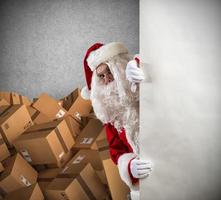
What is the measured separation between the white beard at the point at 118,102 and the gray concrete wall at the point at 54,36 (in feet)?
5.83

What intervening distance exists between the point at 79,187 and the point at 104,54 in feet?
3.12

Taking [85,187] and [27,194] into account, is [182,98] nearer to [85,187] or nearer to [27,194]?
[85,187]

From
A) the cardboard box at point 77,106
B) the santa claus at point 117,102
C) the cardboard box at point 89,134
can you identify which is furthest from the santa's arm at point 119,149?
the cardboard box at point 77,106

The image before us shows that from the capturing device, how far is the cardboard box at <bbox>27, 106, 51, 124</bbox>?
2.70 meters

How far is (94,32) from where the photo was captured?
11.0ft

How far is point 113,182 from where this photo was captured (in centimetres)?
198

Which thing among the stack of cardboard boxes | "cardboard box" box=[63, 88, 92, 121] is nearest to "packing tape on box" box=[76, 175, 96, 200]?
the stack of cardboard boxes

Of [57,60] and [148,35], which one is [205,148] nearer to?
[148,35]

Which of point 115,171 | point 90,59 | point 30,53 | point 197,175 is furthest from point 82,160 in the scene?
point 30,53

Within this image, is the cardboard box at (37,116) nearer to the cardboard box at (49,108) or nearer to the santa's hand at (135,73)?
the cardboard box at (49,108)

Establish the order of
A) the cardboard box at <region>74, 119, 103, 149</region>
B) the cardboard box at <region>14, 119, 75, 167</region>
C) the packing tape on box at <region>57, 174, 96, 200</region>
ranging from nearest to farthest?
the packing tape on box at <region>57, 174, 96, 200</region>, the cardboard box at <region>14, 119, 75, 167</region>, the cardboard box at <region>74, 119, 103, 149</region>

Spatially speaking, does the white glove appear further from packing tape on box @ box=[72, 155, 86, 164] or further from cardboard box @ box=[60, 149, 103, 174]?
packing tape on box @ box=[72, 155, 86, 164]

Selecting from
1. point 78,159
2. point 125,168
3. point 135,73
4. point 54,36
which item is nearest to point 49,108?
point 78,159

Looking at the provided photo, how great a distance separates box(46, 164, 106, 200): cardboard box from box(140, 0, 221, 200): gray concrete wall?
0.93 meters
